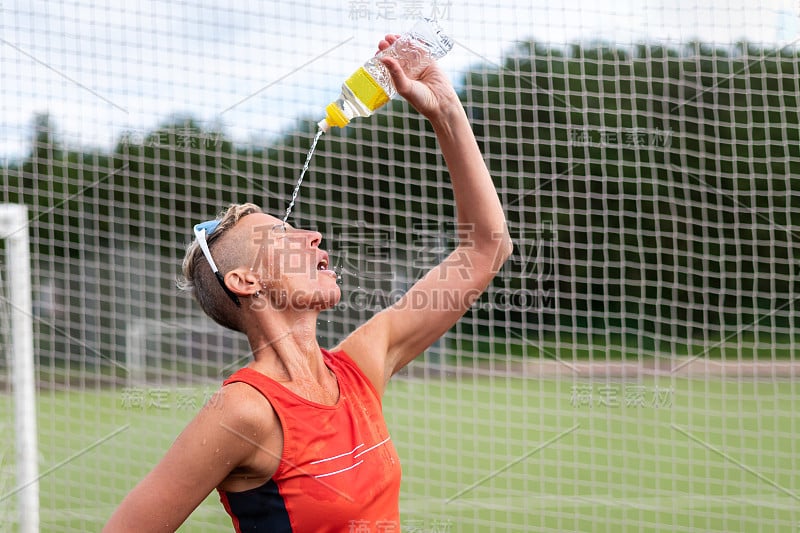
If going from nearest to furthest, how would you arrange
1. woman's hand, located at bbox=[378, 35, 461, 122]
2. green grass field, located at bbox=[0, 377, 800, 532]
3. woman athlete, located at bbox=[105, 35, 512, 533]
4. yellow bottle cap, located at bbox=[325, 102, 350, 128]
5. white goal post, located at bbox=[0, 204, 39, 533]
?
woman athlete, located at bbox=[105, 35, 512, 533]
woman's hand, located at bbox=[378, 35, 461, 122]
yellow bottle cap, located at bbox=[325, 102, 350, 128]
white goal post, located at bbox=[0, 204, 39, 533]
green grass field, located at bbox=[0, 377, 800, 532]

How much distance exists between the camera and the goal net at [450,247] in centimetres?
477

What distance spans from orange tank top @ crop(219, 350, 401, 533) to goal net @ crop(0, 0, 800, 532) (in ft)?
6.07

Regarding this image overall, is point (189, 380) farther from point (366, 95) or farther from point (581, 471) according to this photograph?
point (366, 95)

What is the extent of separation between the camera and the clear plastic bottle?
178 centimetres

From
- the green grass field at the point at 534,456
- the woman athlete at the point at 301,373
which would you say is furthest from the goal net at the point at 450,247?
the woman athlete at the point at 301,373

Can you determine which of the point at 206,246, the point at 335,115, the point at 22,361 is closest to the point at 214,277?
the point at 206,246

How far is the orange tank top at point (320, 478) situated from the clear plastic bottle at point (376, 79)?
0.62m

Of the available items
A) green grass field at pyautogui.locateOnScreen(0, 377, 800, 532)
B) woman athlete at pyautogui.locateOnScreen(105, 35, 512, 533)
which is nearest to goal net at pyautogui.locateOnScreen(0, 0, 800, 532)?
green grass field at pyautogui.locateOnScreen(0, 377, 800, 532)

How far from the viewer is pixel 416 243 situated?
29.9ft

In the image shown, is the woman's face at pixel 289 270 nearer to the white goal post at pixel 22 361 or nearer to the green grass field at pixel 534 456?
the white goal post at pixel 22 361

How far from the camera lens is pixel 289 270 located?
163cm

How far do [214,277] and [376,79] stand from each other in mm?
619

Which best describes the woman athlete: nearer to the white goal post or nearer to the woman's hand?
the woman's hand

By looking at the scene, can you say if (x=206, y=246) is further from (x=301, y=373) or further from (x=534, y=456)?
(x=534, y=456)
